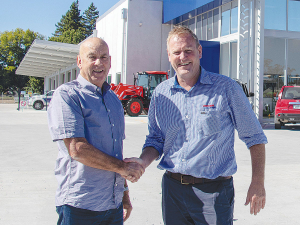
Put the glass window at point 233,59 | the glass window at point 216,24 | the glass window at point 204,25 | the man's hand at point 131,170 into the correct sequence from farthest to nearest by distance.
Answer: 1. the glass window at point 204,25
2. the glass window at point 216,24
3. the glass window at point 233,59
4. the man's hand at point 131,170

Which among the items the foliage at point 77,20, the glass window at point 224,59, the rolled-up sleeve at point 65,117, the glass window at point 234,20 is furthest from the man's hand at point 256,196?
the foliage at point 77,20

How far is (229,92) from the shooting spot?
7.54 feet

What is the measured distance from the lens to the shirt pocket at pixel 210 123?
89.7 inches

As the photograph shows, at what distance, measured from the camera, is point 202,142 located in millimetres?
2291

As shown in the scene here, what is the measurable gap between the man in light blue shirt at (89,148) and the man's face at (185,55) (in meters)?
0.54

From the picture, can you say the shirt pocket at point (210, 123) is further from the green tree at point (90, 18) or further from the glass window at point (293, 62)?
the green tree at point (90, 18)

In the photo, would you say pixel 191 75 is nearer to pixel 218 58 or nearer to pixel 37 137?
pixel 37 137

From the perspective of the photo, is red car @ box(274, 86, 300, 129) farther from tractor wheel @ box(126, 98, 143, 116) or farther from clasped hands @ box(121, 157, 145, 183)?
clasped hands @ box(121, 157, 145, 183)

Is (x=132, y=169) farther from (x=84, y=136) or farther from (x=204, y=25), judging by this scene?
(x=204, y=25)

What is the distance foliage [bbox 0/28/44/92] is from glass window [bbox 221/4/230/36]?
5992 cm

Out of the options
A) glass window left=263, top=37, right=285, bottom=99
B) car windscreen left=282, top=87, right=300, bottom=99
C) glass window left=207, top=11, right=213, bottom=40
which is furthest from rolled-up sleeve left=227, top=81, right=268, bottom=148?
glass window left=207, top=11, right=213, bottom=40

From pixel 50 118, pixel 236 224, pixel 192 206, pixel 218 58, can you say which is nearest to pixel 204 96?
pixel 192 206

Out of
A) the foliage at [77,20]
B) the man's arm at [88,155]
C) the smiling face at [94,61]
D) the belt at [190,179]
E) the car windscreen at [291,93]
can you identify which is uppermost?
the foliage at [77,20]

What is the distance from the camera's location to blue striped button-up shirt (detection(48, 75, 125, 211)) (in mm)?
2021
